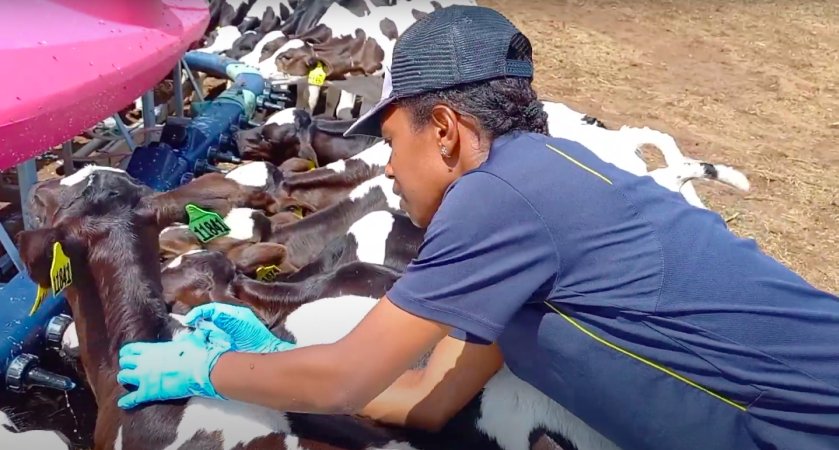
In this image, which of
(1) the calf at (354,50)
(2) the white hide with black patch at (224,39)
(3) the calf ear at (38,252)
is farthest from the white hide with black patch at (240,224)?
(2) the white hide with black patch at (224,39)

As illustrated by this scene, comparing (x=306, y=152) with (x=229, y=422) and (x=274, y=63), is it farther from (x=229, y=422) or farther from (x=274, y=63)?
(x=229, y=422)

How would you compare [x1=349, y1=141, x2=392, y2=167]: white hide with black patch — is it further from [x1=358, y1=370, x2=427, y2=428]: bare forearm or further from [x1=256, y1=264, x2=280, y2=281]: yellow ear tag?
[x1=358, y1=370, x2=427, y2=428]: bare forearm

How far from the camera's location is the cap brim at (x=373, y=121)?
6.51 feet

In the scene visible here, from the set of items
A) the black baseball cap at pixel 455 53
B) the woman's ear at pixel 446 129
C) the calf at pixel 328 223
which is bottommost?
the calf at pixel 328 223

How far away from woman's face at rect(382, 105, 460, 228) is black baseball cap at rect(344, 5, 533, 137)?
2.5 inches

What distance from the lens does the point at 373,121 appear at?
2.09 m

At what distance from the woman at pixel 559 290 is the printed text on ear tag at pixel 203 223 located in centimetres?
112

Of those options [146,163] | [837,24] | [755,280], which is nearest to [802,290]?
[755,280]

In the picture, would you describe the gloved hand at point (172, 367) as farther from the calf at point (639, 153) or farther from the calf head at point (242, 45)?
the calf head at point (242, 45)

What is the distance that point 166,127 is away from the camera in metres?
4.56

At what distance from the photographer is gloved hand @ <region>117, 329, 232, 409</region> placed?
7.14 feet

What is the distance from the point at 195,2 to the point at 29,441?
8.98ft

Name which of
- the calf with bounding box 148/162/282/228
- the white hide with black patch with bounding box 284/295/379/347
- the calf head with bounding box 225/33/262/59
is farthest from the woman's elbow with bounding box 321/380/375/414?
the calf head with bounding box 225/33/262/59

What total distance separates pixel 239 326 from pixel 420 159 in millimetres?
865
